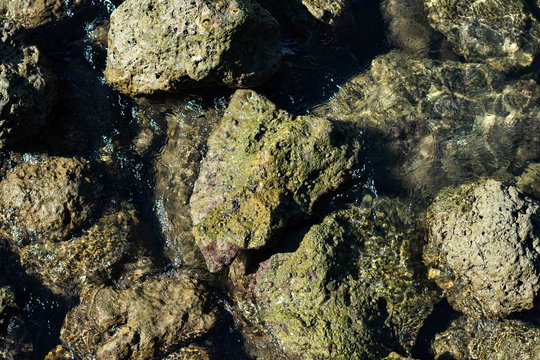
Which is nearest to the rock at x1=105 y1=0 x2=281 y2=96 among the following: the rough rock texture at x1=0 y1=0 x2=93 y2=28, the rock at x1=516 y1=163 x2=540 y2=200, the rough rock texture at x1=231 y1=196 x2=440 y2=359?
the rough rock texture at x1=0 y1=0 x2=93 y2=28

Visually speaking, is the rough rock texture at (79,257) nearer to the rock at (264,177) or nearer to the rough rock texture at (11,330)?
the rough rock texture at (11,330)

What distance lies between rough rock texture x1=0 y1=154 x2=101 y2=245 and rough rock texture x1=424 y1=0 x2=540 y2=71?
15.4 ft

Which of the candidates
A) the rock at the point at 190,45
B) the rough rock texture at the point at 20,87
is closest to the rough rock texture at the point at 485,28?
the rock at the point at 190,45

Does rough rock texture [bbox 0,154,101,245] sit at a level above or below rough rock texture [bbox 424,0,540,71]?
below

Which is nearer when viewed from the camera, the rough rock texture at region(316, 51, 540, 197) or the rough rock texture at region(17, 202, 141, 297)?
the rough rock texture at region(17, 202, 141, 297)

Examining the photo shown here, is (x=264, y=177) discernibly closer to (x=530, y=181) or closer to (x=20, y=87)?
(x=20, y=87)

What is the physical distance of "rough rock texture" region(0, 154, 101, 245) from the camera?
13.8ft

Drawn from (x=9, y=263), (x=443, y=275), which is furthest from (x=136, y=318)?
(x=443, y=275)

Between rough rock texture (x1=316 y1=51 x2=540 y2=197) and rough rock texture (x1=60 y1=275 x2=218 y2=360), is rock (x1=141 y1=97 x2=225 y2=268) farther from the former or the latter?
rough rock texture (x1=316 y1=51 x2=540 y2=197)

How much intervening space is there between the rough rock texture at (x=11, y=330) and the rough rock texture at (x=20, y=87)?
148 cm

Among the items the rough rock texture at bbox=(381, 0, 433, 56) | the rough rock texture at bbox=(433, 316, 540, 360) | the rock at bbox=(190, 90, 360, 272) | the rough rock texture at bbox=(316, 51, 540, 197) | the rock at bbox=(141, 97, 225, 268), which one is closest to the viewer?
the rock at bbox=(190, 90, 360, 272)

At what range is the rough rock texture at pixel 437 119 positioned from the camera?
186 inches

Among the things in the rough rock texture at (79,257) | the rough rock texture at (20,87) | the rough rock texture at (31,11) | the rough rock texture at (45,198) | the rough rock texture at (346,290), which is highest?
the rough rock texture at (31,11)

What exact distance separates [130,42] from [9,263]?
8.59 ft
